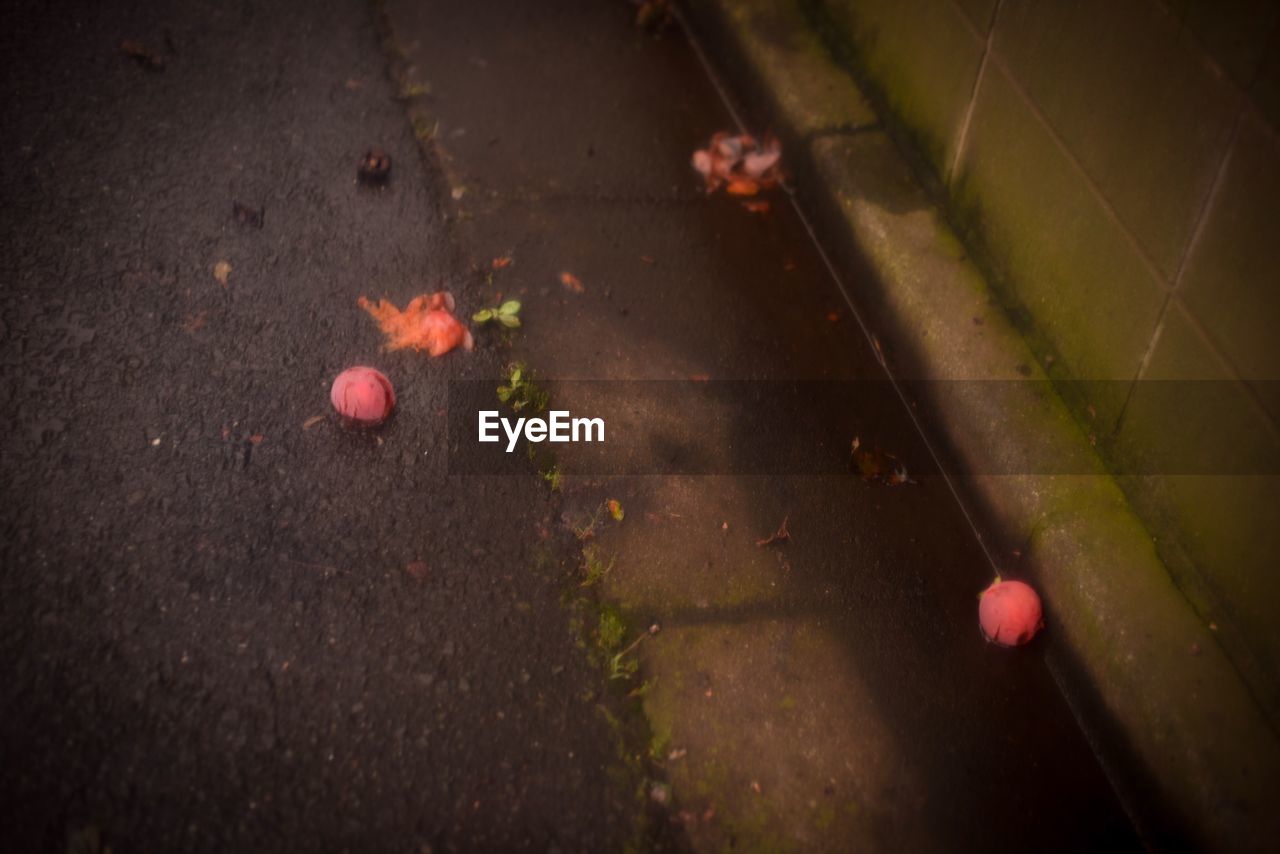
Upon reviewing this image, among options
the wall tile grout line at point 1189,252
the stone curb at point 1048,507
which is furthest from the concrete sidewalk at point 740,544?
the wall tile grout line at point 1189,252

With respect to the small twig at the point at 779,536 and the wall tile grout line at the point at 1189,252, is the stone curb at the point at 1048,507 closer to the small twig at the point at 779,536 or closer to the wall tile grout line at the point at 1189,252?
the wall tile grout line at the point at 1189,252

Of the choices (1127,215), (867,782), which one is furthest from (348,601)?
(1127,215)

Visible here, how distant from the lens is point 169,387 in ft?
10.0

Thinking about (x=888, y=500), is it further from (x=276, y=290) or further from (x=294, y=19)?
(x=294, y=19)

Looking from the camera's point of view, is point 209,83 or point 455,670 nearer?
point 455,670

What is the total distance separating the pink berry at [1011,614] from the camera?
2670 millimetres

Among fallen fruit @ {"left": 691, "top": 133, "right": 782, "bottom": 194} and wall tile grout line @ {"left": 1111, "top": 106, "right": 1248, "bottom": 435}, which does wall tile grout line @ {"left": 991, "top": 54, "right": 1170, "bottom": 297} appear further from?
fallen fruit @ {"left": 691, "top": 133, "right": 782, "bottom": 194}

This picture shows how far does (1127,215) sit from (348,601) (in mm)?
2361

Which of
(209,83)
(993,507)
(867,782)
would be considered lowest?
(867,782)

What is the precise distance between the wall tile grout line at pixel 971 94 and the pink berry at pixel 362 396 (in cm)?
208

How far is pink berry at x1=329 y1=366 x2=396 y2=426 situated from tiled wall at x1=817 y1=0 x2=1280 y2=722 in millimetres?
2052

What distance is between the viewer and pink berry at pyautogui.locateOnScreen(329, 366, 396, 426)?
2.94 meters

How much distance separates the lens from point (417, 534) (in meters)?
2.81

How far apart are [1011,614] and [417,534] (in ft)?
5.61
